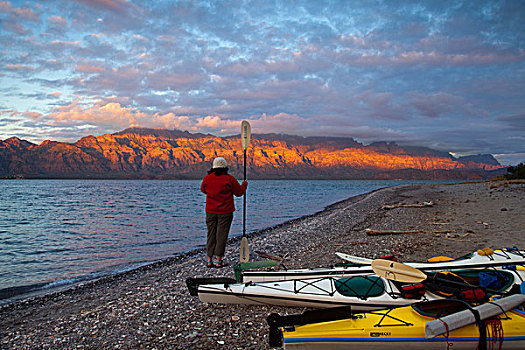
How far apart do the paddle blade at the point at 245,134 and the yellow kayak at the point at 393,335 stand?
21.1 ft

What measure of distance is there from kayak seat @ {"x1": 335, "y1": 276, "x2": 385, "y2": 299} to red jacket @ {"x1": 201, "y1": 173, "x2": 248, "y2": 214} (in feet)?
11.6

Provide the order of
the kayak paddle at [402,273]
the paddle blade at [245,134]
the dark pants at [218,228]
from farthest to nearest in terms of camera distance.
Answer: the paddle blade at [245,134] < the dark pants at [218,228] < the kayak paddle at [402,273]

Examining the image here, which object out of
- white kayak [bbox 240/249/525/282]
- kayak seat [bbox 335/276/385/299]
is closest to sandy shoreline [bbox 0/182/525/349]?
white kayak [bbox 240/249/525/282]

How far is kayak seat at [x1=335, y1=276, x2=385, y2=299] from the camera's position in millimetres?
5195

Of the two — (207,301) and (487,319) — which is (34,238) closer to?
(207,301)

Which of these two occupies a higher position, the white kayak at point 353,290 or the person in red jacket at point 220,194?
the person in red jacket at point 220,194

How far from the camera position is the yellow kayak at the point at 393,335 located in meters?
3.69

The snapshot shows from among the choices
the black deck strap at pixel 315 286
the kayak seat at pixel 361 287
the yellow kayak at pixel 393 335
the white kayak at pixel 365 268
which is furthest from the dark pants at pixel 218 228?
the yellow kayak at pixel 393 335

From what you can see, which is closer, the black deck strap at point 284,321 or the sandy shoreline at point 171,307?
the black deck strap at point 284,321

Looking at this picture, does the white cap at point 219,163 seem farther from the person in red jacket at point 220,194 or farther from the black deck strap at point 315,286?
the black deck strap at point 315,286

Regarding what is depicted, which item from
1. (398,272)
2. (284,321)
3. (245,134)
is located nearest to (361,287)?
(398,272)

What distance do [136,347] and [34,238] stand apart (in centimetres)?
1669

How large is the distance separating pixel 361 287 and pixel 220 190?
13.6 ft

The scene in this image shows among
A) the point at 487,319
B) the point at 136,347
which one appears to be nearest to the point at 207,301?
the point at 136,347
